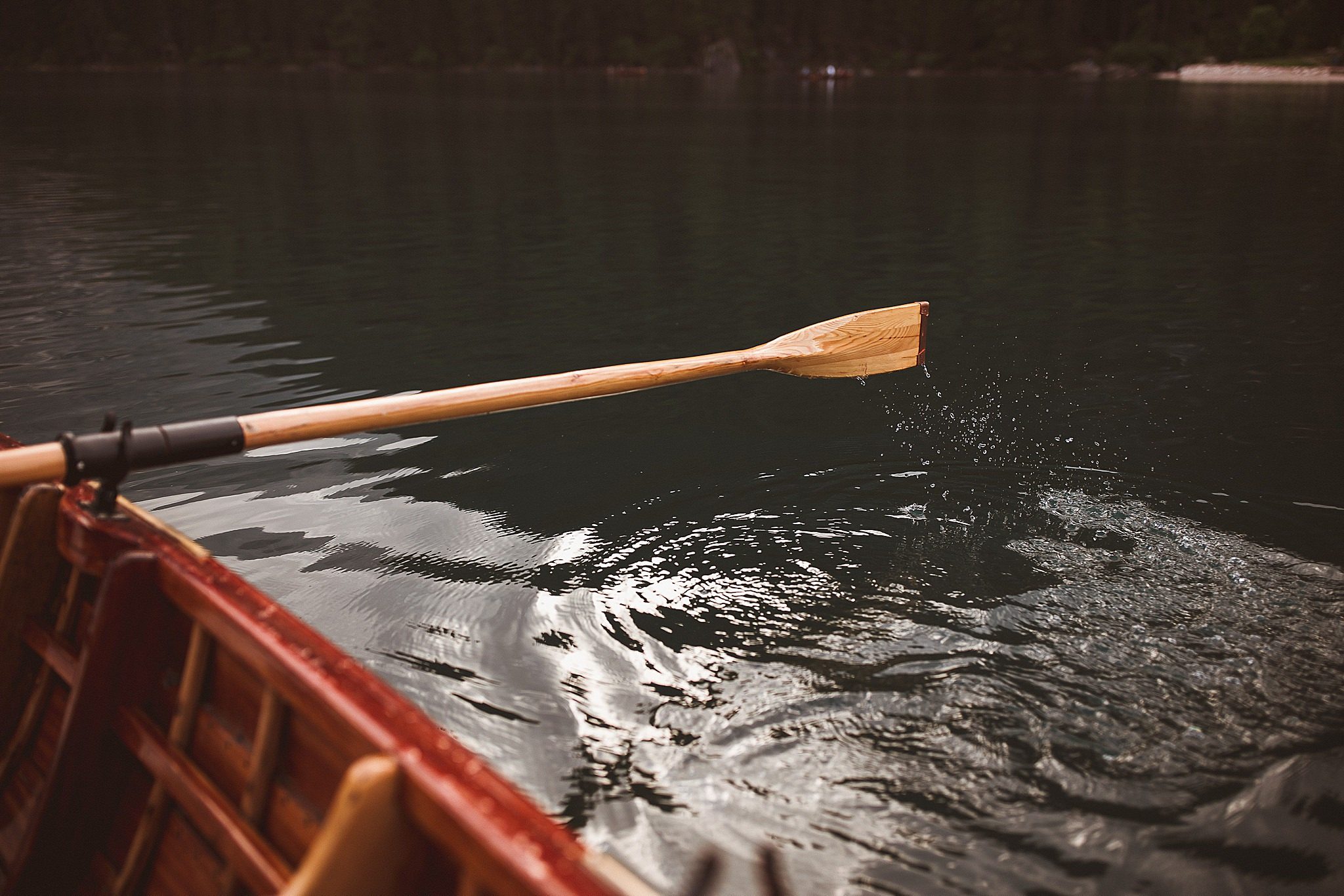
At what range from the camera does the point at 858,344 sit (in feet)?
21.9

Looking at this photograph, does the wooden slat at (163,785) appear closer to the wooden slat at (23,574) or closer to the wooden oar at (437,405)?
the wooden oar at (437,405)

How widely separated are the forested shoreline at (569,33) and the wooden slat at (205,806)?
132865 millimetres

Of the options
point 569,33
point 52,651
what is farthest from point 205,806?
point 569,33

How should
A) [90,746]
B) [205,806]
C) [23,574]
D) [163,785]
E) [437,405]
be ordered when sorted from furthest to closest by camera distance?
[437,405]
[23,574]
[90,746]
[163,785]
[205,806]

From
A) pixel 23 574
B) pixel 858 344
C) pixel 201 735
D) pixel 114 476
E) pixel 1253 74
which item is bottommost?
pixel 201 735

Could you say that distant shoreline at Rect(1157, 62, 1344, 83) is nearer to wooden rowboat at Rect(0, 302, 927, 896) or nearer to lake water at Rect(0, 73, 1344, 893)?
lake water at Rect(0, 73, 1344, 893)

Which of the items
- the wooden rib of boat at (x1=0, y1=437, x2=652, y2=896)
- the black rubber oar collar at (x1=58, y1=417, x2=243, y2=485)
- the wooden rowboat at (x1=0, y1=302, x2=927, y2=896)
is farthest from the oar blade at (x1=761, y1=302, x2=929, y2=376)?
the wooden rib of boat at (x1=0, y1=437, x2=652, y2=896)

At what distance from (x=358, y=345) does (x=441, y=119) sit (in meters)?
35.8

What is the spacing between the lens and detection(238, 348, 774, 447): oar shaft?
12.7 ft

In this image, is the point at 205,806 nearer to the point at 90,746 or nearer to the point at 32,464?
the point at 90,746

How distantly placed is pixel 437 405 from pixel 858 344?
339cm

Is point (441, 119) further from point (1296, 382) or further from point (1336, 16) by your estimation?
point (1336, 16)

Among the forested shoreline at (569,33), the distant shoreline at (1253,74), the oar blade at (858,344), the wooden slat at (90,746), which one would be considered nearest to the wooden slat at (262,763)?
the wooden slat at (90,746)

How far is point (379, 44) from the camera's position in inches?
5404
